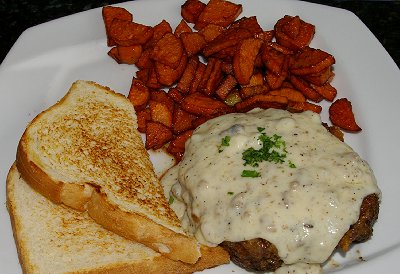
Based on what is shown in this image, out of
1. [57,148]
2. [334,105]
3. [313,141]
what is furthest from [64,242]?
[334,105]

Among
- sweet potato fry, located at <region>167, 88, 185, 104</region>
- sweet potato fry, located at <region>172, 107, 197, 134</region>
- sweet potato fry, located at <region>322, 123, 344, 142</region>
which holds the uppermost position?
sweet potato fry, located at <region>322, 123, 344, 142</region>

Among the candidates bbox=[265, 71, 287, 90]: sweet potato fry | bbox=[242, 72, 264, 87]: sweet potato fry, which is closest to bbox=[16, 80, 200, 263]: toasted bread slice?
bbox=[242, 72, 264, 87]: sweet potato fry

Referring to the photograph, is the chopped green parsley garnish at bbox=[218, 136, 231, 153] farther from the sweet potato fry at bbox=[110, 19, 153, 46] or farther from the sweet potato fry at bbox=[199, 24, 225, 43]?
the sweet potato fry at bbox=[110, 19, 153, 46]

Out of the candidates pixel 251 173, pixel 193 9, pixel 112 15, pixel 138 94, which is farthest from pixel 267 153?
pixel 112 15

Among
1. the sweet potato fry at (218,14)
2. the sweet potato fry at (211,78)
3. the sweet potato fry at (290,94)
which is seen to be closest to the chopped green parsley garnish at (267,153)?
the sweet potato fry at (290,94)

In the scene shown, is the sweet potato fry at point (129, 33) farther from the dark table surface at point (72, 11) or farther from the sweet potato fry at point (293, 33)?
the dark table surface at point (72, 11)

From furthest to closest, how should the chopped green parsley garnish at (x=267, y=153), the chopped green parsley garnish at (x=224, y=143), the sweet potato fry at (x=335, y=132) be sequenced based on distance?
1. the sweet potato fry at (x=335, y=132)
2. the chopped green parsley garnish at (x=224, y=143)
3. the chopped green parsley garnish at (x=267, y=153)

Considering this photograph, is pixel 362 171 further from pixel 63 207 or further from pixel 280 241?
pixel 63 207
